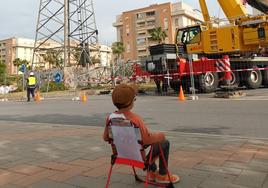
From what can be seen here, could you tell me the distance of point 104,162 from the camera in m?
5.10

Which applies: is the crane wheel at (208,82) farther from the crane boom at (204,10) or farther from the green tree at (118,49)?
the green tree at (118,49)

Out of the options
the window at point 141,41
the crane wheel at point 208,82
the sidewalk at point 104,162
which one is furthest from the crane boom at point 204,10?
the window at point 141,41

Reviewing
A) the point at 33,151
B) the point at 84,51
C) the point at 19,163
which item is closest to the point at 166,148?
the point at 19,163

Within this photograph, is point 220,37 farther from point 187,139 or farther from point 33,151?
point 33,151

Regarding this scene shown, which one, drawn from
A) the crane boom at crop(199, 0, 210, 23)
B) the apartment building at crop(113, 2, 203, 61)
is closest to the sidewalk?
the crane boom at crop(199, 0, 210, 23)

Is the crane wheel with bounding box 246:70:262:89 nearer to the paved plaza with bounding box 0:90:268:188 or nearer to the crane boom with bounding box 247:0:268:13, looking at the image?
the paved plaza with bounding box 0:90:268:188

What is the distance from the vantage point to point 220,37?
763 inches

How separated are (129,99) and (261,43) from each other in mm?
16653

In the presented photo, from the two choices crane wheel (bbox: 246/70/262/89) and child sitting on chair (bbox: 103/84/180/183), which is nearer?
child sitting on chair (bbox: 103/84/180/183)

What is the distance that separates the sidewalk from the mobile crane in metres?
12.1

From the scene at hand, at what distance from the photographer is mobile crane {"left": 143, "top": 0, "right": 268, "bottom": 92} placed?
18672mm

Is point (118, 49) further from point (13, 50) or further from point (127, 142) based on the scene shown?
point (127, 142)

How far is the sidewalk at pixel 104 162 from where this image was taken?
4145mm

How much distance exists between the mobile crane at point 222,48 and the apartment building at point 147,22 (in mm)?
82600
